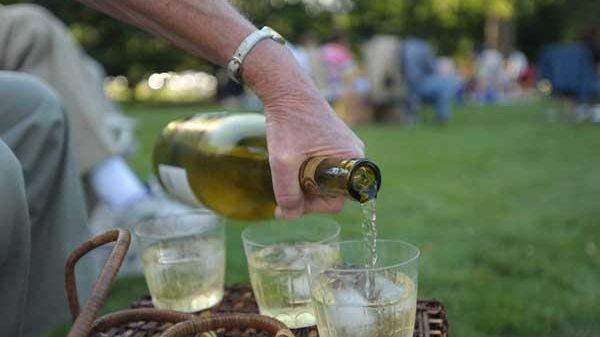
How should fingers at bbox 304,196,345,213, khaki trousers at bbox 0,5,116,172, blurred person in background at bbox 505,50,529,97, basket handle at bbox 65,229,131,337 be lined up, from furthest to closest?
blurred person in background at bbox 505,50,529,97 → khaki trousers at bbox 0,5,116,172 → fingers at bbox 304,196,345,213 → basket handle at bbox 65,229,131,337

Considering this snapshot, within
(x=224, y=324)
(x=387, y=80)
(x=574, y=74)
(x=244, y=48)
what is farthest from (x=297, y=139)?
(x=574, y=74)

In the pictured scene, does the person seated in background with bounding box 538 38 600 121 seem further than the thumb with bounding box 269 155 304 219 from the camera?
Yes

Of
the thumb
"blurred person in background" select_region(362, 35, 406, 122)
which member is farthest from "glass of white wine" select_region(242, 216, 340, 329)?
"blurred person in background" select_region(362, 35, 406, 122)

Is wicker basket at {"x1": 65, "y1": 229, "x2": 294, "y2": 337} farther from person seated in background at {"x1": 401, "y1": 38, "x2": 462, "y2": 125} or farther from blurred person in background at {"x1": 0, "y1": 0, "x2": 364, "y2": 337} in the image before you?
person seated in background at {"x1": 401, "y1": 38, "x2": 462, "y2": 125}

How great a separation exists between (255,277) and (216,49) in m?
0.36

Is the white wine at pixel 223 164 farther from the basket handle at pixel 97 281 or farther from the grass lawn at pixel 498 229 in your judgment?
the grass lawn at pixel 498 229

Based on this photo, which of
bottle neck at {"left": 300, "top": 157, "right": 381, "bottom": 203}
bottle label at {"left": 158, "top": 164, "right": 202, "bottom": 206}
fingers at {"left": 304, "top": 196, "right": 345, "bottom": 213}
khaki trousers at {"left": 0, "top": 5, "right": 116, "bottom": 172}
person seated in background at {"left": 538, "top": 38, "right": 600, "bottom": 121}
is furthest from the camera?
person seated in background at {"left": 538, "top": 38, "right": 600, "bottom": 121}

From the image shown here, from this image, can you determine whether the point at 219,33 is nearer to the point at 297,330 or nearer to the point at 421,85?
the point at 297,330

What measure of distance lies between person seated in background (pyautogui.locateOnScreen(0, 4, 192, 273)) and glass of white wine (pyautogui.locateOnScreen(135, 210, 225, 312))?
3.27 feet

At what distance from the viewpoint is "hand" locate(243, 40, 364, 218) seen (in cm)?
85

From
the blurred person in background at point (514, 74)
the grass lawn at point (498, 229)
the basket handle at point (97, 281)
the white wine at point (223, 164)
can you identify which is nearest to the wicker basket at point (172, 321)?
the basket handle at point (97, 281)

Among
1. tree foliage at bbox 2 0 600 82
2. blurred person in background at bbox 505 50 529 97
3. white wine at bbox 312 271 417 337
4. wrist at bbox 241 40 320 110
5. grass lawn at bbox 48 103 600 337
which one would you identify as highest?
tree foliage at bbox 2 0 600 82

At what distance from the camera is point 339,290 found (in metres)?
0.77

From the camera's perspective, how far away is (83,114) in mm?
2105
